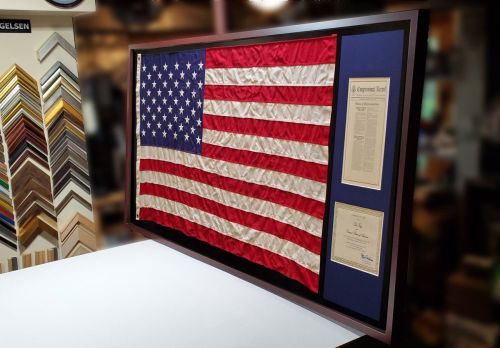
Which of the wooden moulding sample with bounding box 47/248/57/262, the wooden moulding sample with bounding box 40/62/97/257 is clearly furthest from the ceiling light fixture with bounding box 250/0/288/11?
the wooden moulding sample with bounding box 47/248/57/262

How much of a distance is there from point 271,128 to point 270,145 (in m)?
0.07

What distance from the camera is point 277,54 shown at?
1.88 meters

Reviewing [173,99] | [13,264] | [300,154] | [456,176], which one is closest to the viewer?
[456,176]

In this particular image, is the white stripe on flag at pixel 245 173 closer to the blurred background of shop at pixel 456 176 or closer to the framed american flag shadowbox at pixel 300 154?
the framed american flag shadowbox at pixel 300 154

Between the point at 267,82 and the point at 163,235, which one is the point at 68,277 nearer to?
the point at 163,235

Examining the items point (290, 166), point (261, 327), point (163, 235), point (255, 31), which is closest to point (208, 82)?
point (255, 31)

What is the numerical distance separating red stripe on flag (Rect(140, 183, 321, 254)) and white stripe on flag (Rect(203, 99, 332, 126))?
399mm

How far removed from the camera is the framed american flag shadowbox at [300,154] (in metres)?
1.53

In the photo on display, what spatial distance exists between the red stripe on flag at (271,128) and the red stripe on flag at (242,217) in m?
0.33

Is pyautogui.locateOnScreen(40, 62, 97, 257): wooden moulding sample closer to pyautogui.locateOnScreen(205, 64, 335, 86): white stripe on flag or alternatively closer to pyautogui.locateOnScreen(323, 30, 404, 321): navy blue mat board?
pyautogui.locateOnScreen(205, 64, 335, 86): white stripe on flag

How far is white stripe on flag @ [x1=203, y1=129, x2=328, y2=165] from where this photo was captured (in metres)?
1.77

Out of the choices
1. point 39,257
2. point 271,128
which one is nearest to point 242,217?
point 271,128

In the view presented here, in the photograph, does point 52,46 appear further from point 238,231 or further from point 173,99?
point 238,231

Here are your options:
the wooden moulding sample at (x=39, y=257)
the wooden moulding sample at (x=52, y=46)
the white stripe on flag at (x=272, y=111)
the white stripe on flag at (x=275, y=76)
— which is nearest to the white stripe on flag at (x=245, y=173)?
the white stripe on flag at (x=272, y=111)
